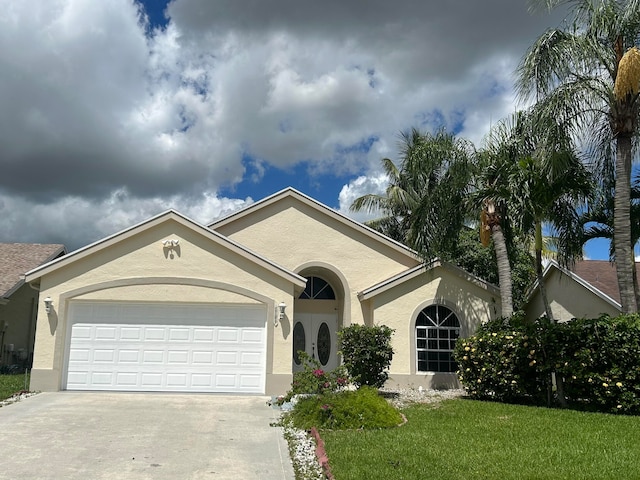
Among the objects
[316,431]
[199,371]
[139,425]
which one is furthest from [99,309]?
[316,431]

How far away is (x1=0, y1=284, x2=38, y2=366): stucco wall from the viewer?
20891mm

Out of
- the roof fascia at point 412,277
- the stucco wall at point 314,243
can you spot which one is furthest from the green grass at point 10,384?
the roof fascia at point 412,277

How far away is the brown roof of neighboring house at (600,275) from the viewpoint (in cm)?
1641

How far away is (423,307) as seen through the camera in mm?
17453

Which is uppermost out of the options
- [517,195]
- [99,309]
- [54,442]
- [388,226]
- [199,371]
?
[388,226]

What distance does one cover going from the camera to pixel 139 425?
10.3 m

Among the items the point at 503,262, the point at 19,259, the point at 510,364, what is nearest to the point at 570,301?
the point at 503,262

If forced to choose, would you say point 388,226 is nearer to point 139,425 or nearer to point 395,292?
point 395,292

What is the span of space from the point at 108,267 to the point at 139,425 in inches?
233

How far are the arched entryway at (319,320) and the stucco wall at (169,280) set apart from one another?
3928 millimetres

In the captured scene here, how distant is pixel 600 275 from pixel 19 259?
72.6 feet

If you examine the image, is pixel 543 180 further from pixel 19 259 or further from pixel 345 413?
pixel 19 259

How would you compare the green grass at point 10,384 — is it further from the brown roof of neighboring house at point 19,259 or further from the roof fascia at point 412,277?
the roof fascia at point 412,277

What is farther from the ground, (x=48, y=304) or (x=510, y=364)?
(x=48, y=304)
